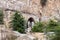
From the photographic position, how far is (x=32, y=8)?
21.2 meters

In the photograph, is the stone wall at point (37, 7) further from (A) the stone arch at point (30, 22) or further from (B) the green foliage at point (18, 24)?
(B) the green foliage at point (18, 24)

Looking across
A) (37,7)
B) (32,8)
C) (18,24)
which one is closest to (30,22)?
(32,8)

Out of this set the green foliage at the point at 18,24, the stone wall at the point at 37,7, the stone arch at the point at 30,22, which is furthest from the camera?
the stone arch at the point at 30,22

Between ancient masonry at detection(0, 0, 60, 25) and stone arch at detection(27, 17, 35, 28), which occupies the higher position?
ancient masonry at detection(0, 0, 60, 25)

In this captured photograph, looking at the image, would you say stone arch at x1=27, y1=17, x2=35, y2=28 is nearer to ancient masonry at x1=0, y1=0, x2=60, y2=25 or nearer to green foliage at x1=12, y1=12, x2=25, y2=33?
ancient masonry at x1=0, y1=0, x2=60, y2=25

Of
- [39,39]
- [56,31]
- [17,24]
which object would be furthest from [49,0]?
[56,31]

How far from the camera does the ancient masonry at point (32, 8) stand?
64.7ft

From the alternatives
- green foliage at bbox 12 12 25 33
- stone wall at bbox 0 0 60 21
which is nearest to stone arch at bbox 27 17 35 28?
stone wall at bbox 0 0 60 21

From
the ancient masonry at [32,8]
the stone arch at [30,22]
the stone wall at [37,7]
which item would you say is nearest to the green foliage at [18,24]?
the ancient masonry at [32,8]

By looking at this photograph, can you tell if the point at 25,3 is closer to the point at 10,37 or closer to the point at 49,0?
the point at 49,0

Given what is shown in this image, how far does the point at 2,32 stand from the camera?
48.6 feet

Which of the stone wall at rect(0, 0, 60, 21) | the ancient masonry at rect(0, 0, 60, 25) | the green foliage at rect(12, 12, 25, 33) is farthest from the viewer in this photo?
the stone wall at rect(0, 0, 60, 21)

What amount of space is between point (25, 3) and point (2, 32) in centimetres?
650

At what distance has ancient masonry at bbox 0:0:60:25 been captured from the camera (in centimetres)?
1973
